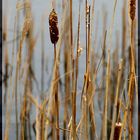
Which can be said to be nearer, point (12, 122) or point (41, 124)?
point (41, 124)

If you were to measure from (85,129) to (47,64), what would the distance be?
3167 mm

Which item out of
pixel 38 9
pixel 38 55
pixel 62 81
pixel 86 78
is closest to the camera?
pixel 86 78

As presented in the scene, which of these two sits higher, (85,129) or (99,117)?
(85,129)

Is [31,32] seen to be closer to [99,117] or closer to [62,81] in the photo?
[62,81]

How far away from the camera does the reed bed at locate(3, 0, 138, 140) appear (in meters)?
1.30

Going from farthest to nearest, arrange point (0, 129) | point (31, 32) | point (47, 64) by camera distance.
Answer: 1. point (47, 64)
2. point (31, 32)
3. point (0, 129)

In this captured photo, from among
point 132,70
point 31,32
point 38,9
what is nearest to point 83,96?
point 132,70

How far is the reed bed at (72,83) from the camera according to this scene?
4.28 feet

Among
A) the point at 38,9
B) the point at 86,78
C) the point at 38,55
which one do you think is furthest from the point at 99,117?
the point at 38,9

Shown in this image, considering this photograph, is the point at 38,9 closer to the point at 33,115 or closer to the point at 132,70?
the point at 33,115

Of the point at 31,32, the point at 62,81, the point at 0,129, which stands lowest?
the point at 0,129

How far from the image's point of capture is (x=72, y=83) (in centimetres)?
126

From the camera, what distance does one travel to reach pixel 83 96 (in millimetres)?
1370

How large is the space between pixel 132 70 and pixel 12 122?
2065mm
